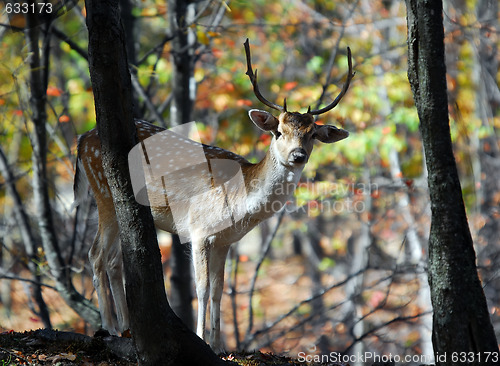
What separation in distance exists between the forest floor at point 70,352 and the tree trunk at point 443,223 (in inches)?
52.7

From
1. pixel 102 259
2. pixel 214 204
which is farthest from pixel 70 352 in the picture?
pixel 214 204

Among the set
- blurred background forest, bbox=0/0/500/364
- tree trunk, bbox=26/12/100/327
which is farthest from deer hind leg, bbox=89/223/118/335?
blurred background forest, bbox=0/0/500/364

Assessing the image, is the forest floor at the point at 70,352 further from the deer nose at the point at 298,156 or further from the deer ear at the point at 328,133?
the deer ear at the point at 328,133

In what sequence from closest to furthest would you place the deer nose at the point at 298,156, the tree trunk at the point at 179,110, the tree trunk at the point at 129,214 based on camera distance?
the tree trunk at the point at 129,214, the deer nose at the point at 298,156, the tree trunk at the point at 179,110

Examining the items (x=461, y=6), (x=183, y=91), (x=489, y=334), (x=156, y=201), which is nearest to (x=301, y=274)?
(x=461, y=6)

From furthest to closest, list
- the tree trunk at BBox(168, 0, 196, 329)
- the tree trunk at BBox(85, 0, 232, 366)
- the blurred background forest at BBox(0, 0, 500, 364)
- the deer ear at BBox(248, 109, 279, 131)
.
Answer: the blurred background forest at BBox(0, 0, 500, 364), the tree trunk at BBox(168, 0, 196, 329), the deer ear at BBox(248, 109, 279, 131), the tree trunk at BBox(85, 0, 232, 366)

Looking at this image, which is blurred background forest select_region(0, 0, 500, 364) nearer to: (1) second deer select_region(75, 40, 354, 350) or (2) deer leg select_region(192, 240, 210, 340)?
(1) second deer select_region(75, 40, 354, 350)

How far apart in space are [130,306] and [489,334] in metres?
2.23

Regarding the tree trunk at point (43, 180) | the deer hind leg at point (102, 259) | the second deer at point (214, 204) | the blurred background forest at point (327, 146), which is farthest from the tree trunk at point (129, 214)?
the blurred background forest at point (327, 146)

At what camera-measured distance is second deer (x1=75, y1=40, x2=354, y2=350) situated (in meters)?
5.24

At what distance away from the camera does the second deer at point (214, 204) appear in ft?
17.2

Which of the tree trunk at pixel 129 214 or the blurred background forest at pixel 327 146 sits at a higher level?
the blurred background forest at pixel 327 146

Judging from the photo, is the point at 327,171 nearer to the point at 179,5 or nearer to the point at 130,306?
the point at 179,5

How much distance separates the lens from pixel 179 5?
7.69 m
